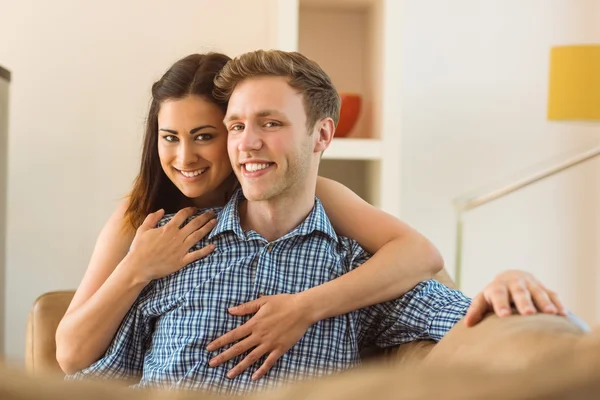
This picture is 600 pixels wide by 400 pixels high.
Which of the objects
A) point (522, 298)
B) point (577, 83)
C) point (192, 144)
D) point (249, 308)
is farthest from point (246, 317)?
point (577, 83)

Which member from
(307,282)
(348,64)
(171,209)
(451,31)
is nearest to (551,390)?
(307,282)

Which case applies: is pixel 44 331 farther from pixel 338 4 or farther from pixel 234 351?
pixel 338 4

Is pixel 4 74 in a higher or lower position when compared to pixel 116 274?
higher

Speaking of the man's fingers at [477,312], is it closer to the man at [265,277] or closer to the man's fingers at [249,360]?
the man at [265,277]

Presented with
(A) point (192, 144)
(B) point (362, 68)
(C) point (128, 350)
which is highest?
(B) point (362, 68)

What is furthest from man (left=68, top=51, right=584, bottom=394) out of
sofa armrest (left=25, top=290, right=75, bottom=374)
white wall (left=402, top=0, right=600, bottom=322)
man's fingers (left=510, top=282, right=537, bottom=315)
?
white wall (left=402, top=0, right=600, bottom=322)

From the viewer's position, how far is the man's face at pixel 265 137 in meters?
1.55

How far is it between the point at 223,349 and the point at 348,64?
5.89 feet

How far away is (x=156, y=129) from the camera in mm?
1710

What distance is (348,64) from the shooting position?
3.03m

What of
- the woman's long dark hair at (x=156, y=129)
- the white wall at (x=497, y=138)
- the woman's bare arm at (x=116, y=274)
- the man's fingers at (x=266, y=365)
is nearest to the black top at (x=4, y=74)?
the woman's long dark hair at (x=156, y=129)

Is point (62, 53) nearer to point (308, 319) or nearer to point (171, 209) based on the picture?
point (171, 209)

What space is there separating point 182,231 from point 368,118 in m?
1.40

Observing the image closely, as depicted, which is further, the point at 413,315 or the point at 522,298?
the point at 413,315
